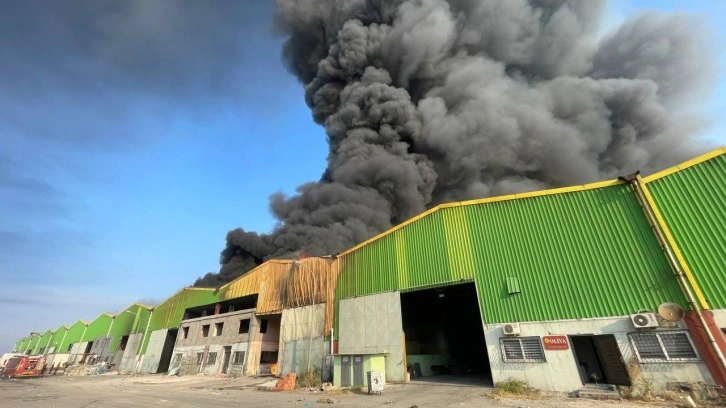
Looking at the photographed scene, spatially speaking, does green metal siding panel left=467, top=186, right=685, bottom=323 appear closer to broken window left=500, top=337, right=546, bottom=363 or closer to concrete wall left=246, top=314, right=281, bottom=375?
broken window left=500, top=337, right=546, bottom=363

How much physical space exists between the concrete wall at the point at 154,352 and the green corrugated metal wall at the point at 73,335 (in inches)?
1110

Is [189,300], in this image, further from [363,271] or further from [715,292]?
[715,292]

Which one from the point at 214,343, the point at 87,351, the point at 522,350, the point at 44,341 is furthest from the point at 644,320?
the point at 44,341

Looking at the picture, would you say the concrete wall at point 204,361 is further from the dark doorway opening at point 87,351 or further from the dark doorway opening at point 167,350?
the dark doorway opening at point 87,351

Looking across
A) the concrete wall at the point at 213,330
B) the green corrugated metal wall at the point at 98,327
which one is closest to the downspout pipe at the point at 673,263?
the concrete wall at the point at 213,330

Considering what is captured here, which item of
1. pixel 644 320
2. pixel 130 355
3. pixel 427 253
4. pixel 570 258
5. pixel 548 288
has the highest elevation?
pixel 427 253

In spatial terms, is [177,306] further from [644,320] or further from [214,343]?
[644,320]

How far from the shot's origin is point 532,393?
1345cm

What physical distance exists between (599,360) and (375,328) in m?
11.0

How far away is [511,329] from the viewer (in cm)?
1502

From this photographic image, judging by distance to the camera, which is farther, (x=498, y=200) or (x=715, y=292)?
(x=498, y=200)

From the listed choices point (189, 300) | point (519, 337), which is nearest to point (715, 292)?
point (519, 337)

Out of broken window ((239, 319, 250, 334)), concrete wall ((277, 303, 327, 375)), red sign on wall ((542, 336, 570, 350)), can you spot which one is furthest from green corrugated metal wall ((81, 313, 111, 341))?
red sign on wall ((542, 336, 570, 350))

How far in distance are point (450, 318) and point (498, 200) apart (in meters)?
14.4
